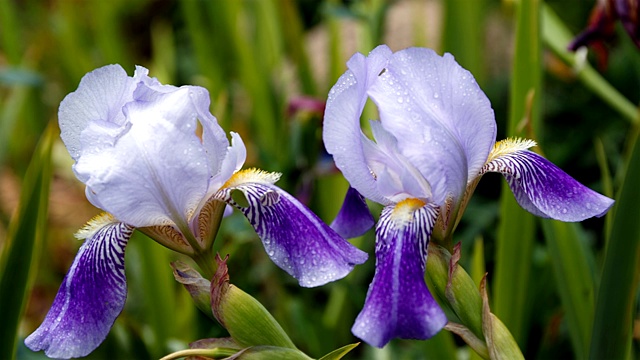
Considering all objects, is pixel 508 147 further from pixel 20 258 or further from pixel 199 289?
pixel 20 258

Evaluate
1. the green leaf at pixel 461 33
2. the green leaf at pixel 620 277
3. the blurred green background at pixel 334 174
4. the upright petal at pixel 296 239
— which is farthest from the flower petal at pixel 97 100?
the green leaf at pixel 461 33

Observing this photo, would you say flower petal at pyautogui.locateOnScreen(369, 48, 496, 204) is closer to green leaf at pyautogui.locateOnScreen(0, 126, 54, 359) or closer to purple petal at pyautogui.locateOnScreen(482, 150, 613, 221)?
purple petal at pyautogui.locateOnScreen(482, 150, 613, 221)

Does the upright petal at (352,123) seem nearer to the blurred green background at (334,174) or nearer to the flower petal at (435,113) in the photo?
the flower petal at (435,113)

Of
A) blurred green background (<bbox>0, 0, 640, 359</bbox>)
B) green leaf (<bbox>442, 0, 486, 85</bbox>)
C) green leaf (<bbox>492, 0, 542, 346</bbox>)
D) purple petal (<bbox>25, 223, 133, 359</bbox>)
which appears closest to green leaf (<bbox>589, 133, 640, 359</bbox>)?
blurred green background (<bbox>0, 0, 640, 359</bbox>)

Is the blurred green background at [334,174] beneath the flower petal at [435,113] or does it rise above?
beneath

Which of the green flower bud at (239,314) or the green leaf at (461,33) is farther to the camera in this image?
the green leaf at (461,33)

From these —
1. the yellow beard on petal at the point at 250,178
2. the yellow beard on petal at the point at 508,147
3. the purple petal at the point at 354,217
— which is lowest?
the purple petal at the point at 354,217

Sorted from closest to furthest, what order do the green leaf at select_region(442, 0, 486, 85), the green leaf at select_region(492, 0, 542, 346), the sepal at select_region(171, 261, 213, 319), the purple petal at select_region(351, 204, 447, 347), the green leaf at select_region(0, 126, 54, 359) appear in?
the purple petal at select_region(351, 204, 447, 347) → the sepal at select_region(171, 261, 213, 319) → the green leaf at select_region(0, 126, 54, 359) → the green leaf at select_region(492, 0, 542, 346) → the green leaf at select_region(442, 0, 486, 85)

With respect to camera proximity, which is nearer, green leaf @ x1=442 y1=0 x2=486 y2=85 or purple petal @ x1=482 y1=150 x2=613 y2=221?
purple petal @ x1=482 y1=150 x2=613 y2=221

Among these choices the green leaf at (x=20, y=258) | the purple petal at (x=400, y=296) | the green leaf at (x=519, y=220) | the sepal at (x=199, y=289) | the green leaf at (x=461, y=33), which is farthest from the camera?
the green leaf at (x=461, y=33)
